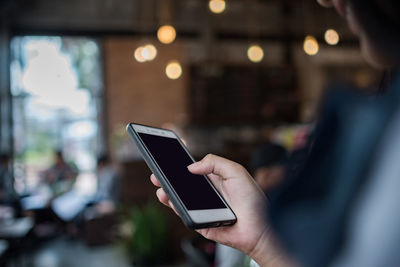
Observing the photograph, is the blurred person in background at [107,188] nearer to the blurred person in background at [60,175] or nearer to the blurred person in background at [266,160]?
the blurred person in background at [60,175]

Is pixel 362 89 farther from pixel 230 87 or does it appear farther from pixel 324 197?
pixel 230 87

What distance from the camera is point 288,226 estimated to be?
368 mm

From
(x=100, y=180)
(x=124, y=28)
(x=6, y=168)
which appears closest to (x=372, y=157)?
(x=100, y=180)

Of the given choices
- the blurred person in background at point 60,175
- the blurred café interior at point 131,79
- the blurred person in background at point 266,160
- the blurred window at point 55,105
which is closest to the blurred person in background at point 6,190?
the blurred café interior at point 131,79

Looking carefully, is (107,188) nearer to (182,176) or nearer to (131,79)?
(131,79)

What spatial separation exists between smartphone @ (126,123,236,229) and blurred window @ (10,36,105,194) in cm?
896

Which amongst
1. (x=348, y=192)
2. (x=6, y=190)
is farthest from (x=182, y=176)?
(x=6, y=190)

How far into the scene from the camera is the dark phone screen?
0.92m

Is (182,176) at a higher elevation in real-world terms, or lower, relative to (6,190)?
higher

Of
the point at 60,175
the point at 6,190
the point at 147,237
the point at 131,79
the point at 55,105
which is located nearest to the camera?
the point at 147,237

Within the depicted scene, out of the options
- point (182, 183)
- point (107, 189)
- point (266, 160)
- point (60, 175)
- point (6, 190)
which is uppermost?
point (182, 183)

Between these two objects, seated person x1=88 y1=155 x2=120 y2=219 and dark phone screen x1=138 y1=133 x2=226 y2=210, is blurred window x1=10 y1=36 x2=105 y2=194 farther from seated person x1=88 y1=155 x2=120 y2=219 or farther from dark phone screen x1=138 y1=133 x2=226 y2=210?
dark phone screen x1=138 y1=133 x2=226 y2=210

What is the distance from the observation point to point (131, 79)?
10.2 m

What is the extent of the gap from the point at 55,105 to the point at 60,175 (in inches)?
65.9
